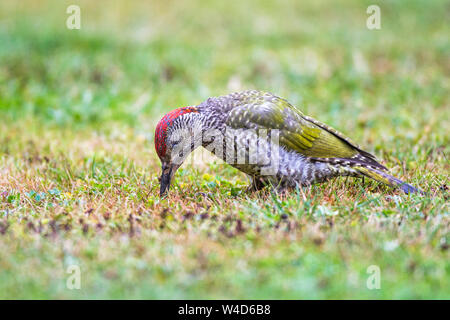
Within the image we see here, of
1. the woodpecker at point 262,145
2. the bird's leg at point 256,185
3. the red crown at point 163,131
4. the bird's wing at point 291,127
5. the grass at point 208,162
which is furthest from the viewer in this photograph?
the bird's leg at point 256,185

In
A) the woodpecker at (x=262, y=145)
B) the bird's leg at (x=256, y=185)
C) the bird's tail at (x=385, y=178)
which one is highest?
the woodpecker at (x=262, y=145)

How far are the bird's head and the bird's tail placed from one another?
154 cm

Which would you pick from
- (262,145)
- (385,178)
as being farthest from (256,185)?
(385,178)

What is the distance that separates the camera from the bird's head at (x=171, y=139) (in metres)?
4.55

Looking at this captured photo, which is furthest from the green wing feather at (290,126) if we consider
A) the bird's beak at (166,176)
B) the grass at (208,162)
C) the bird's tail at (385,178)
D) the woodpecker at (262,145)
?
the bird's beak at (166,176)

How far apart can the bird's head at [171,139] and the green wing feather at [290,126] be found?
389mm

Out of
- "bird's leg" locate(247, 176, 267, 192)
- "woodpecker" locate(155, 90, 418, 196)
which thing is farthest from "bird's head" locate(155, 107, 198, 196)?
"bird's leg" locate(247, 176, 267, 192)

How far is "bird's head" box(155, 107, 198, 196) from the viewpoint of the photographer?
455 cm

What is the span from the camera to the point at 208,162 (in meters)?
5.84

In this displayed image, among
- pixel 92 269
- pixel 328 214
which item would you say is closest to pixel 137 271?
pixel 92 269

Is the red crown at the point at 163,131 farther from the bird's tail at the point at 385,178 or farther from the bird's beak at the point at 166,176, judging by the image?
the bird's tail at the point at 385,178

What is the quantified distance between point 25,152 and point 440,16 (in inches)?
364

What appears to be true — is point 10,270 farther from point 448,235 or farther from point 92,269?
point 448,235

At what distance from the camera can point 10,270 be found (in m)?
3.30
